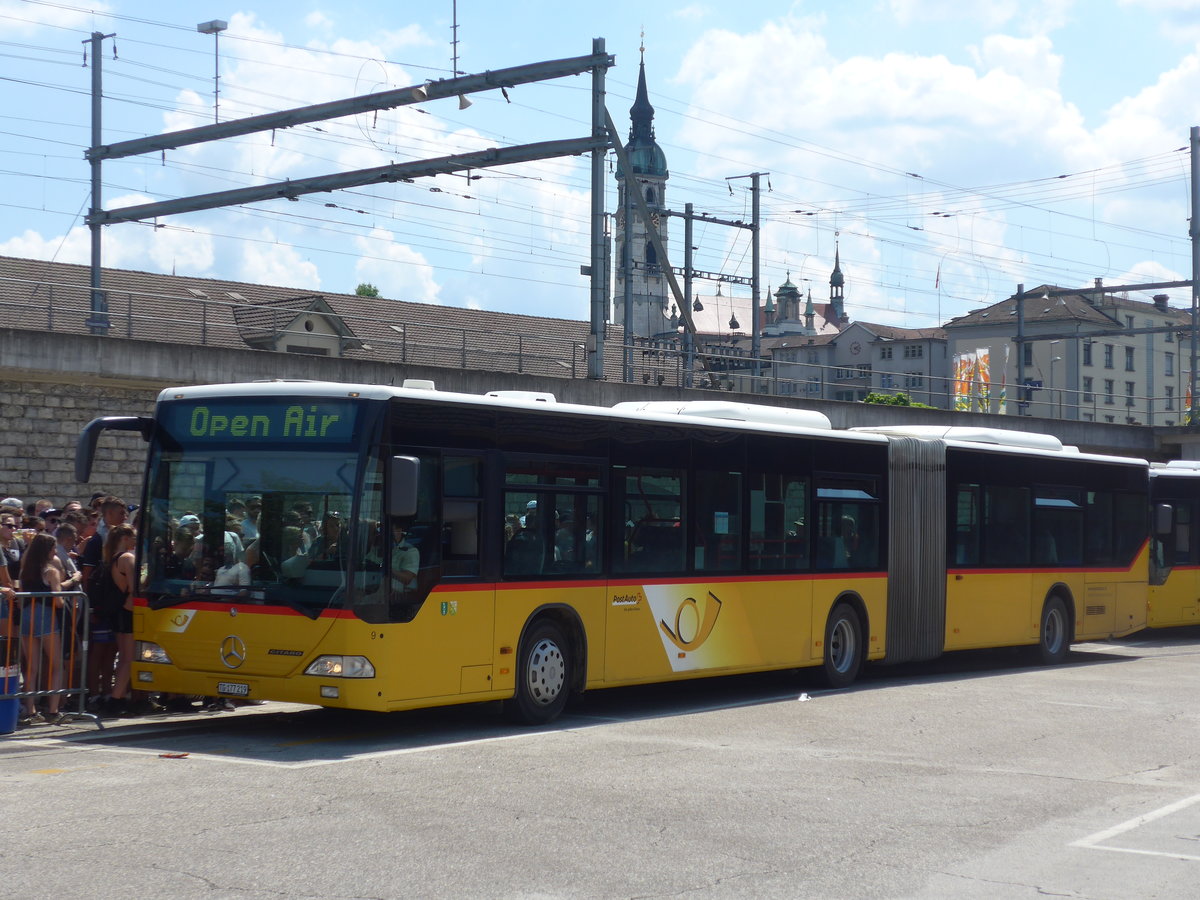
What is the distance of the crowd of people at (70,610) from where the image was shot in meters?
11.5

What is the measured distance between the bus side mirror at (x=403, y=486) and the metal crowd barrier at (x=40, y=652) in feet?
9.26

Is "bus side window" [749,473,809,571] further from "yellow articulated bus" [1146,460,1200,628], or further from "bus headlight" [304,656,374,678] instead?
"yellow articulated bus" [1146,460,1200,628]

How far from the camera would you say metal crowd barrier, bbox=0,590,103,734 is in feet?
36.8

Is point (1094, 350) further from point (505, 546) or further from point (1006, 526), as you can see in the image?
point (505, 546)

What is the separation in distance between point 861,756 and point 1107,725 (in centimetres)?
338

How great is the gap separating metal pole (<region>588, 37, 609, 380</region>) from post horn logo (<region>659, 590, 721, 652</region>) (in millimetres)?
10688

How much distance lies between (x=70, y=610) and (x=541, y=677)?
3.79 metres

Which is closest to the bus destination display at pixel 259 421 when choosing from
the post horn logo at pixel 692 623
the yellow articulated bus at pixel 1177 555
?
the post horn logo at pixel 692 623

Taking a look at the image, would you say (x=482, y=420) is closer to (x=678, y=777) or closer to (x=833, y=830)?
(x=678, y=777)

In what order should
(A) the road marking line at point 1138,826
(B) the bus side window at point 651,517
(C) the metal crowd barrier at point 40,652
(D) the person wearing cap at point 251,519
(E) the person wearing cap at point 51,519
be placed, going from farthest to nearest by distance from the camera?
1. (E) the person wearing cap at point 51,519
2. (B) the bus side window at point 651,517
3. (D) the person wearing cap at point 251,519
4. (C) the metal crowd barrier at point 40,652
5. (A) the road marking line at point 1138,826

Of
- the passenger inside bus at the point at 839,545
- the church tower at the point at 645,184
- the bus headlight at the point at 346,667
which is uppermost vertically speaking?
the church tower at the point at 645,184

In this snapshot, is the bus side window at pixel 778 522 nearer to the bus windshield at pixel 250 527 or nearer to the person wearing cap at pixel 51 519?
the bus windshield at pixel 250 527

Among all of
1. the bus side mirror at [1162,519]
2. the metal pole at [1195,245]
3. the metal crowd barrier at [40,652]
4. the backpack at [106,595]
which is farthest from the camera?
the metal pole at [1195,245]

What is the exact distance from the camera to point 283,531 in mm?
11234
